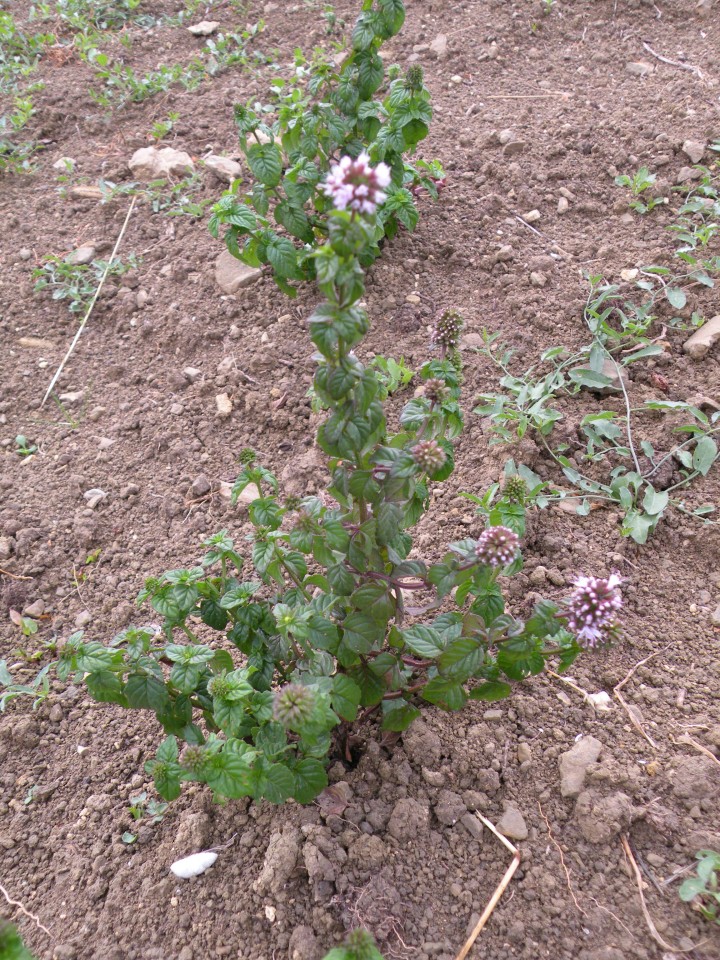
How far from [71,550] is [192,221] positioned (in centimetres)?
199

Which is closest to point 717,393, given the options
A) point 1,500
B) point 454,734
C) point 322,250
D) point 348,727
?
point 454,734

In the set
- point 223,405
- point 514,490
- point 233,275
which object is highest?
point 514,490

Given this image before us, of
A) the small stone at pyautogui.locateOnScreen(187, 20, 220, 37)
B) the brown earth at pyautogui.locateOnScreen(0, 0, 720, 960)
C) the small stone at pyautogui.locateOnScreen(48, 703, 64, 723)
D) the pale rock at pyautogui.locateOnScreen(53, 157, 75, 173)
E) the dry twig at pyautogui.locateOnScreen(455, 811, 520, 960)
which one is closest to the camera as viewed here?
the dry twig at pyautogui.locateOnScreen(455, 811, 520, 960)

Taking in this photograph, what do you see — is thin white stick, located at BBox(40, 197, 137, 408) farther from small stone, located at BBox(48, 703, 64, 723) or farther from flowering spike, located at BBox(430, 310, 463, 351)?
flowering spike, located at BBox(430, 310, 463, 351)

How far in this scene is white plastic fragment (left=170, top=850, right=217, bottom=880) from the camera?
2008 millimetres

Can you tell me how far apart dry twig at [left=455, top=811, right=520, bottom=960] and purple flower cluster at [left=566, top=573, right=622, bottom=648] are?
62 cm

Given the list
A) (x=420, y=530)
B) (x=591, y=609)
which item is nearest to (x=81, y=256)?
(x=420, y=530)

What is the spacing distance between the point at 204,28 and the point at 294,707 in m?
5.24

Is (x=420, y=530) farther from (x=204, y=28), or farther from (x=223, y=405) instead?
(x=204, y=28)

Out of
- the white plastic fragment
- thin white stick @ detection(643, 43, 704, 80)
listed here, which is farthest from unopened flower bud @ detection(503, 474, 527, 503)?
thin white stick @ detection(643, 43, 704, 80)

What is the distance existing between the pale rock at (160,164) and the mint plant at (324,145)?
1218mm

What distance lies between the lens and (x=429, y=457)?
171cm

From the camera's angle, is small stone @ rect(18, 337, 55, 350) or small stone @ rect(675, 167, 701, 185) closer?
small stone @ rect(675, 167, 701, 185)

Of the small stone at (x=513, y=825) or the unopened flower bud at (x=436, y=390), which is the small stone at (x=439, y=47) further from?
the small stone at (x=513, y=825)
